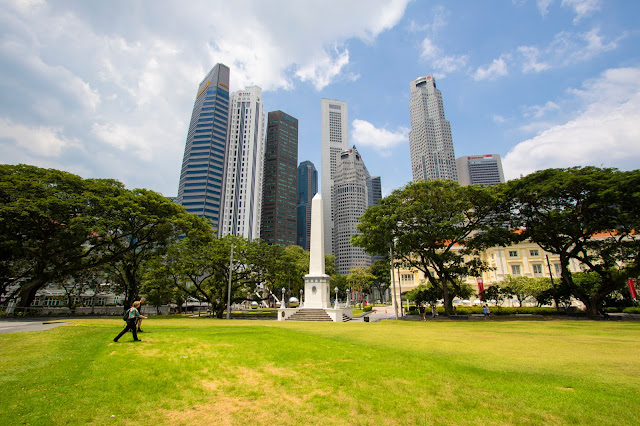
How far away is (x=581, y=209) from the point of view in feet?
80.1

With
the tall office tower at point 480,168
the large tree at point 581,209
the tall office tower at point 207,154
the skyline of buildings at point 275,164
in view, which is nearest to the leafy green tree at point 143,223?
the large tree at point 581,209

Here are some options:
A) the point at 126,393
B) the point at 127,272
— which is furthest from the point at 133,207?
the point at 126,393

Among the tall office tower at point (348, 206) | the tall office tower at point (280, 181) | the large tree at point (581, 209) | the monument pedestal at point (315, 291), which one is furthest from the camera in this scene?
the tall office tower at point (348, 206)

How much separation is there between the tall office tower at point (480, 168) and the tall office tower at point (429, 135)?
1563 centimetres

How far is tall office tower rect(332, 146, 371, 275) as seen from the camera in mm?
→ 154500

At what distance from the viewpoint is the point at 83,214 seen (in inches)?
958

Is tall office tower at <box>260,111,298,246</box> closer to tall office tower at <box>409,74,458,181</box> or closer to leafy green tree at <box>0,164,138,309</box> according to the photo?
tall office tower at <box>409,74,458,181</box>

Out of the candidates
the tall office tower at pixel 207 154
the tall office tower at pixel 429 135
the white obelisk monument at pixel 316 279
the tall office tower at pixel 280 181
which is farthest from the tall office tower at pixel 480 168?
the white obelisk monument at pixel 316 279

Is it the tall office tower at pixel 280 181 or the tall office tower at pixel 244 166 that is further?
the tall office tower at pixel 280 181

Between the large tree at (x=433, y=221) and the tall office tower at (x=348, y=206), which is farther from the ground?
the tall office tower at (x=348, y=206)

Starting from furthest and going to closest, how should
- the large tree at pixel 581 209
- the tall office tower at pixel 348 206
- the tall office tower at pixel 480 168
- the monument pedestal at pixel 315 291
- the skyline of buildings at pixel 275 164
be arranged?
the tall office tower at pixel 480 168 → the tall office tower at pixel 348 206 → the skyline of buildings at pixel 275 164 → the monument pedestal at pixel 315 291 → the large tree at pixel 581 209

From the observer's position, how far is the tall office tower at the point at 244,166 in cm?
11075

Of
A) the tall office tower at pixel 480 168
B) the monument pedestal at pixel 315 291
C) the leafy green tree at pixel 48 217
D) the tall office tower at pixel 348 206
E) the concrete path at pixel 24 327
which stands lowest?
the concrete path at pixel 24 327

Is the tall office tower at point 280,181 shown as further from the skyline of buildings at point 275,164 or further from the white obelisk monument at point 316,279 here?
the white obelisk monument at point 316,279
